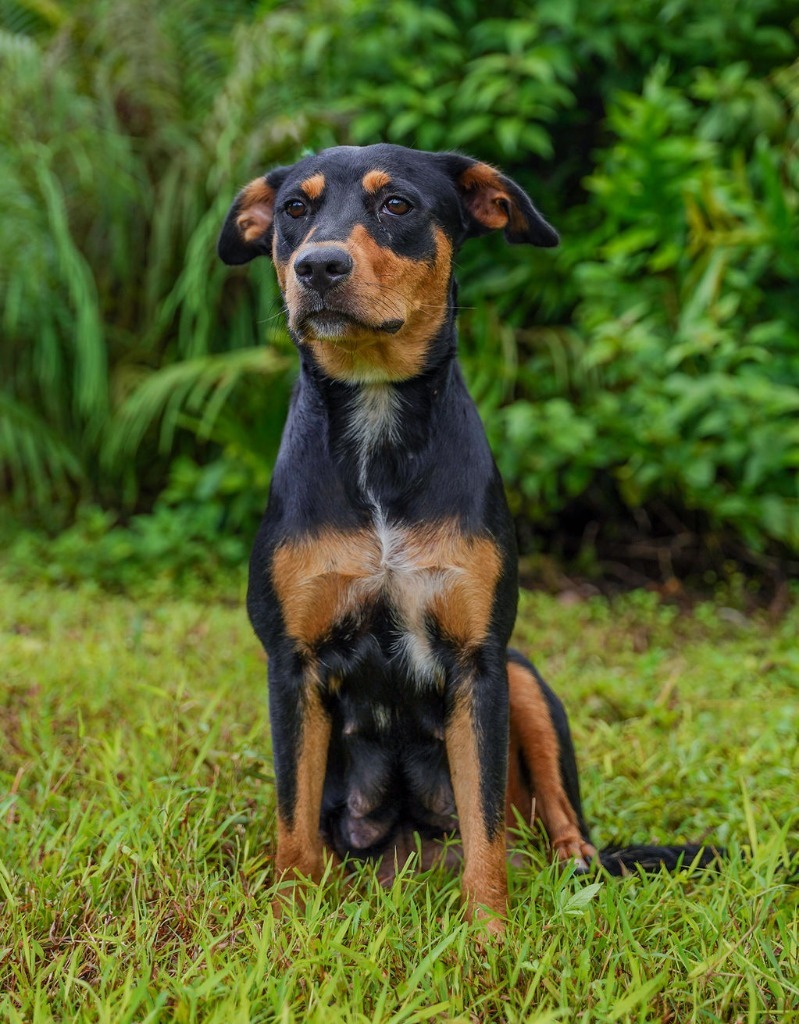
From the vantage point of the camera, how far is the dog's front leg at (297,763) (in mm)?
2473

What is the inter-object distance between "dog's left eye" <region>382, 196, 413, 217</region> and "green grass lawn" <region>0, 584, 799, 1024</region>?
145 centimetres

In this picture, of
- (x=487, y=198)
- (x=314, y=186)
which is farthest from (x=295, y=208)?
(x=487, y=198)

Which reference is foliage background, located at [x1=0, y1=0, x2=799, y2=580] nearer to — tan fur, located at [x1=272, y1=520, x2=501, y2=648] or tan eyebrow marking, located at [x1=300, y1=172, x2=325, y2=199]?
tan eyebrow marking, located at [x1=300, y1=172, x2=325, y2=199]

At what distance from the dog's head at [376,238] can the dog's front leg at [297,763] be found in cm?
74

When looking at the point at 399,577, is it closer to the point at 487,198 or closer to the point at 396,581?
the point at 396,581

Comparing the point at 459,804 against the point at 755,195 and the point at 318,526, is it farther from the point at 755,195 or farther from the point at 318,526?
the point at 755,195

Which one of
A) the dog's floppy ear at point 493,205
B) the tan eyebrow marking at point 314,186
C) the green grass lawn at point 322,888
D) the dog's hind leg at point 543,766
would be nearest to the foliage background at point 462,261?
the green grass lawn at point 322,888

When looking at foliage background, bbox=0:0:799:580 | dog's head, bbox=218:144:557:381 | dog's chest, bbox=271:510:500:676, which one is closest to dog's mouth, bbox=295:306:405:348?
dog's head, bbox=218:144:557:381

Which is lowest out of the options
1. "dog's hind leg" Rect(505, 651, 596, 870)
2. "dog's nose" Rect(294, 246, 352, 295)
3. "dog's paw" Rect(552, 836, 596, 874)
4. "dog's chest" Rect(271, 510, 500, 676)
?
Result: "dog's paw" Rect(552, 836, 596, 874)

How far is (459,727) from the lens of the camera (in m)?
2.49

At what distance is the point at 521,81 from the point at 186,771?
4.04m

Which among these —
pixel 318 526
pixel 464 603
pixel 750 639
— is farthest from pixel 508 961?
pixel 750 639

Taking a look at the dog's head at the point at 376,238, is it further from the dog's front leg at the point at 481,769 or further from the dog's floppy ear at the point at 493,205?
the dog's front leg at the point at 481,769

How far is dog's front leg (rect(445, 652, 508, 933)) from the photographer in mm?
2363
